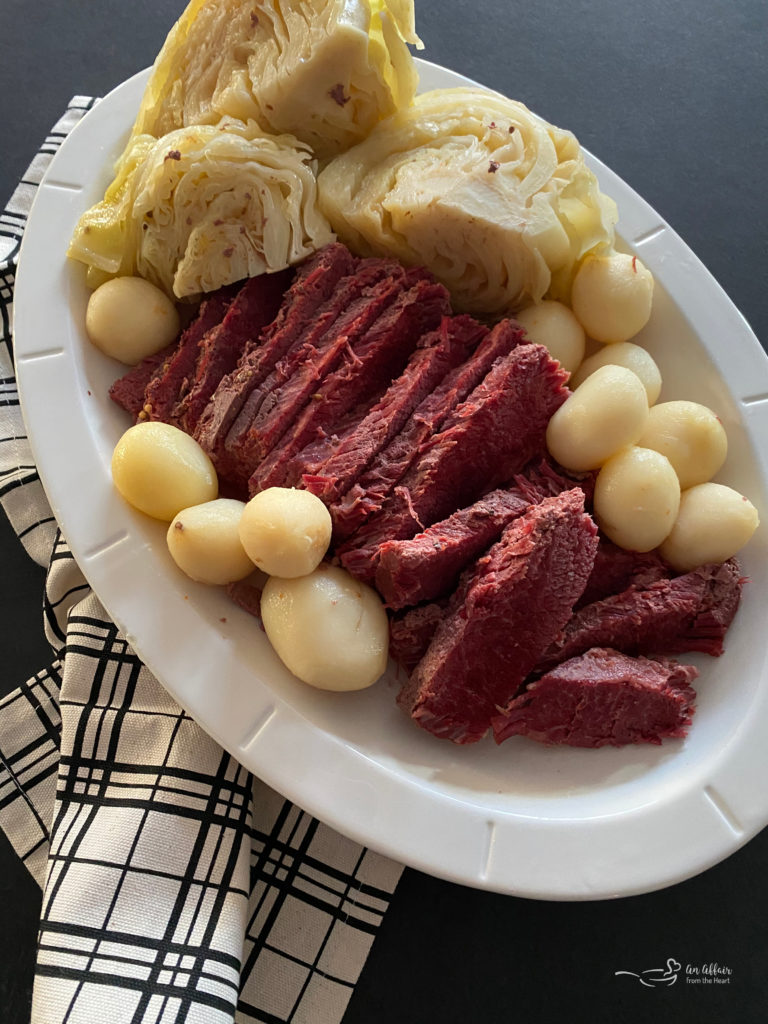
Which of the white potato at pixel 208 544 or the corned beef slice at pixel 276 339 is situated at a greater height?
the corned beef slice at pixel 276 339

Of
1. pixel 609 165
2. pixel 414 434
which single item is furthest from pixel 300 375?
pixel 609 165

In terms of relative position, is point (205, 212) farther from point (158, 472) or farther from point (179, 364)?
point (158, 472)

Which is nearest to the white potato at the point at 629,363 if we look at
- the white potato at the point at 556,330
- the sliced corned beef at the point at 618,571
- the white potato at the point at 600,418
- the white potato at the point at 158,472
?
the white potato at the point at 556,330

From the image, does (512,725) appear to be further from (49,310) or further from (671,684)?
(49,310)

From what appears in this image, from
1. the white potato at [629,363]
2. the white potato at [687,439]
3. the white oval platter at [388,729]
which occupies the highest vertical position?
the white potato at [629,363]

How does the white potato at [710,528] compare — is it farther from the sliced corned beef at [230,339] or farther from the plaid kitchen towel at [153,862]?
the sliced corned beef at [230,339]

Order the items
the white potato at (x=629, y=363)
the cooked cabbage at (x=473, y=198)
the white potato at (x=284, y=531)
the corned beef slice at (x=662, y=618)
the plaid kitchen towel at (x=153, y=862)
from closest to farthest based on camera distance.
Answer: the plaid kitchen towel at (x=153, y=862) < the white potato at (x=284, y=531) < the corned beef slice at (x=662, y=618) < the cooked cabbage at (x=473, y=198) < the white potato at (x=629, y=363)

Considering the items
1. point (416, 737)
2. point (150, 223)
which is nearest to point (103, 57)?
point (150, 223)

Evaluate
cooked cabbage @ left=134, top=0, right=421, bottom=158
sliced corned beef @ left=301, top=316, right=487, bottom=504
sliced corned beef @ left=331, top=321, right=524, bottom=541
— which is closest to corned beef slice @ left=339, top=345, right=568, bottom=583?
sliced corned beef @ left=331, top=321, right=524, bottom=541
